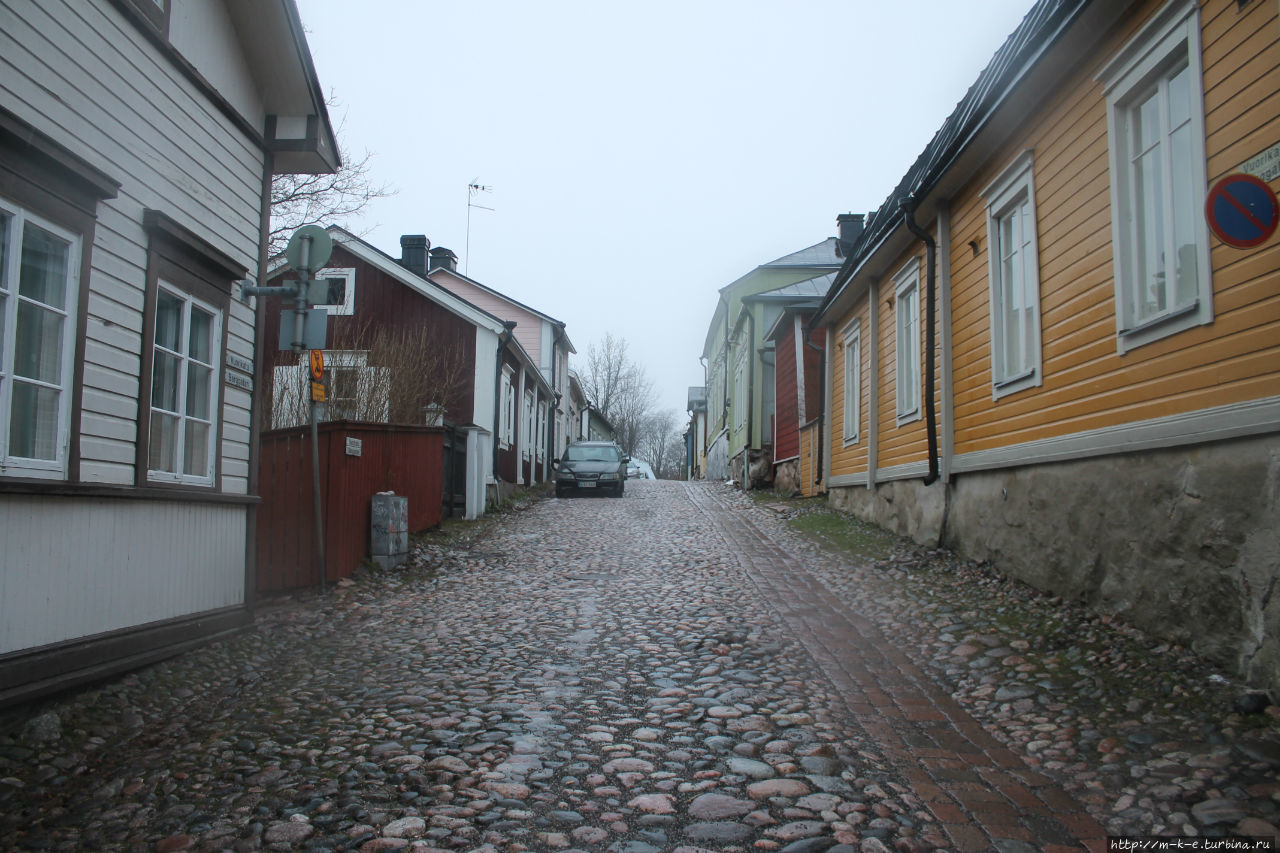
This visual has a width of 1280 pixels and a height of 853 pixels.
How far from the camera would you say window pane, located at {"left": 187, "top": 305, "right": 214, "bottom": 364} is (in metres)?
→ 7.01

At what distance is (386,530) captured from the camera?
10.4 m

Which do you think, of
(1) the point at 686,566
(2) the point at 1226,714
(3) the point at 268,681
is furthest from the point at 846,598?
(3) the point at 268,681

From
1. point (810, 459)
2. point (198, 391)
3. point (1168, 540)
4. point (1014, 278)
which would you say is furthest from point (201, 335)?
point (810, 459)

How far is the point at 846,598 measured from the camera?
8469mm

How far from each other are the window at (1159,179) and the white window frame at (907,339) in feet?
16.5

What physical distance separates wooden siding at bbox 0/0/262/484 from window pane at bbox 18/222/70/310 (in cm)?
23

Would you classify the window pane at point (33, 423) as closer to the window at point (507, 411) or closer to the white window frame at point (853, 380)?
the white window frame at point (853, 380)

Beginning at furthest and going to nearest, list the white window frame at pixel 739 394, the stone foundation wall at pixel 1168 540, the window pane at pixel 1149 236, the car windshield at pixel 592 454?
the white window frame at pixel 739 394
the car windshield at pixel 592 454
the window pane at pixel 1149 236
the stone foundation wall at pixel 1168 540

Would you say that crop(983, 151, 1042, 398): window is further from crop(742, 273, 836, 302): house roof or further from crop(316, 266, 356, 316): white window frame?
crop(742, 273, 836, 302): house roof

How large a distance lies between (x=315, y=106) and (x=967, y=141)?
5.95 m

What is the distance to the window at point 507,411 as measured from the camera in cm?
2249

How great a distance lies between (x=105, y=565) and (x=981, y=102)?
25.4 ft

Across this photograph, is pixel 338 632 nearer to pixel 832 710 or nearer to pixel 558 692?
pixel 558 692

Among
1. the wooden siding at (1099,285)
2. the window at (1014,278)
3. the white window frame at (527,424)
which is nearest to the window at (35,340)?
the wooden siding at (1099,285)
